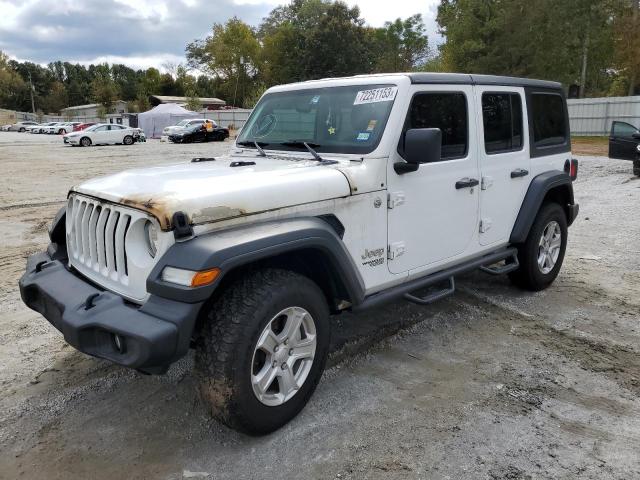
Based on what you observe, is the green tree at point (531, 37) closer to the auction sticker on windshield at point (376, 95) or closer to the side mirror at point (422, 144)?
the auction sticker on windshield at point (376, 95)

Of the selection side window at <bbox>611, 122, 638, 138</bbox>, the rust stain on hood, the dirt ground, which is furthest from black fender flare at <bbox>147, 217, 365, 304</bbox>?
side window at <bbox>611, 122, 638, 138</bbox>

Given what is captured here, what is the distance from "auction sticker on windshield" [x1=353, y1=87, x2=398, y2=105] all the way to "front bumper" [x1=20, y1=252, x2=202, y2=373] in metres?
1.93

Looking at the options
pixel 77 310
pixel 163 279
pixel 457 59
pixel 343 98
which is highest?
pixel 457 59

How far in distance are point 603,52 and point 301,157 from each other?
4205cm

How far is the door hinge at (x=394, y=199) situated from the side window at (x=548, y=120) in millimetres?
2026

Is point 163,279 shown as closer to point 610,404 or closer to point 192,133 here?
point 610,404

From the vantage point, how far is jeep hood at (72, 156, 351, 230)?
8.79 feet

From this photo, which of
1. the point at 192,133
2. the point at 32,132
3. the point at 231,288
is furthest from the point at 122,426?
the point at 32,132

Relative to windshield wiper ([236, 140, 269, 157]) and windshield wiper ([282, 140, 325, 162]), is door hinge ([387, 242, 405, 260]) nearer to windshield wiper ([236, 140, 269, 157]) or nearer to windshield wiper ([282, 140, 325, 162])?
windshield wiper ([282, 140, 325, 162])

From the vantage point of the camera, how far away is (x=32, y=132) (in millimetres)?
59031

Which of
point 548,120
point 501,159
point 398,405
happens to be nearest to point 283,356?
point 398,405

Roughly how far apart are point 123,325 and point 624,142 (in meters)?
14.1

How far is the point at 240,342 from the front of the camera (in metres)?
2.69

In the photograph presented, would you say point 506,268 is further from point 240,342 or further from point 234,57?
point 234,57
